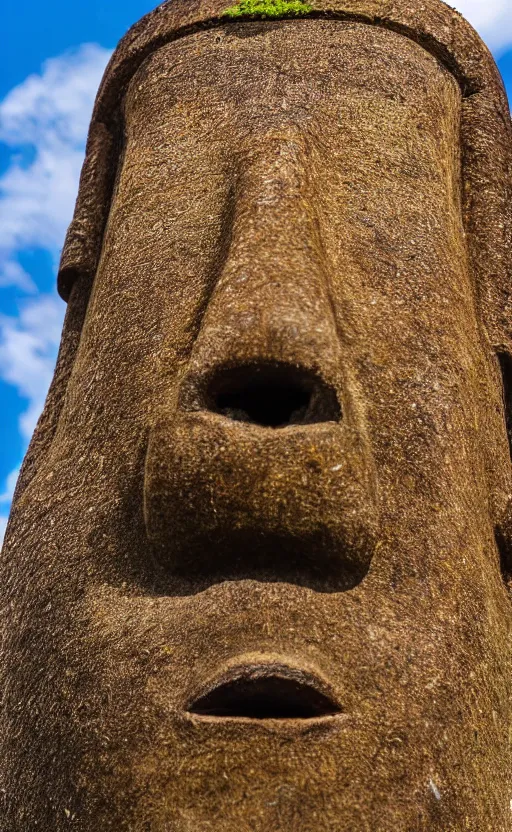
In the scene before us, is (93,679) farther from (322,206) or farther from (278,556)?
(322,206)

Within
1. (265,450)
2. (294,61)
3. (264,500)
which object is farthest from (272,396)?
(294,61)

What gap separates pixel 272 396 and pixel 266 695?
937mm

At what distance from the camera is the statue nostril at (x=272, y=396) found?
3441mm

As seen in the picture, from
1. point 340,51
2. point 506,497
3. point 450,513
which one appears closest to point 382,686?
point 450,513

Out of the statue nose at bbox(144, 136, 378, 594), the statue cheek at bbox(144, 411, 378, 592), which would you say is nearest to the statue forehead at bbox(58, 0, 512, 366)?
the statue nose at bbox(144, 136, 378, 594)

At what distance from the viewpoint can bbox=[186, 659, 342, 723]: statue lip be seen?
312 centimetres

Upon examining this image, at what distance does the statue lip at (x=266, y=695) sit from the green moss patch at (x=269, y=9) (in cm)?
283

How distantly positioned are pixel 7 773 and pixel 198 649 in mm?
913

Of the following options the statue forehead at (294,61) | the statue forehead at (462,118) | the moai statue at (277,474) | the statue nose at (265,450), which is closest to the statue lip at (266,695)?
the moai statue at (277,474)

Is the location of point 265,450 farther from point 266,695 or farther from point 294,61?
point 294,61

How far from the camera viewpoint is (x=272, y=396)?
140 inches

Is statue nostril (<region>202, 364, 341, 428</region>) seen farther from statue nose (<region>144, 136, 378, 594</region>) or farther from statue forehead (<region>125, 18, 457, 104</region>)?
statue forehead (<region>125, 18, 457, 104</region>)

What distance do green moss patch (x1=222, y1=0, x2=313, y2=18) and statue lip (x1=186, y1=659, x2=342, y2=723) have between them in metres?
2.83

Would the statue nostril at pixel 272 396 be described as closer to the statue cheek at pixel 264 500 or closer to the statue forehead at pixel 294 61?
the statue cheek at pixel 264 500
